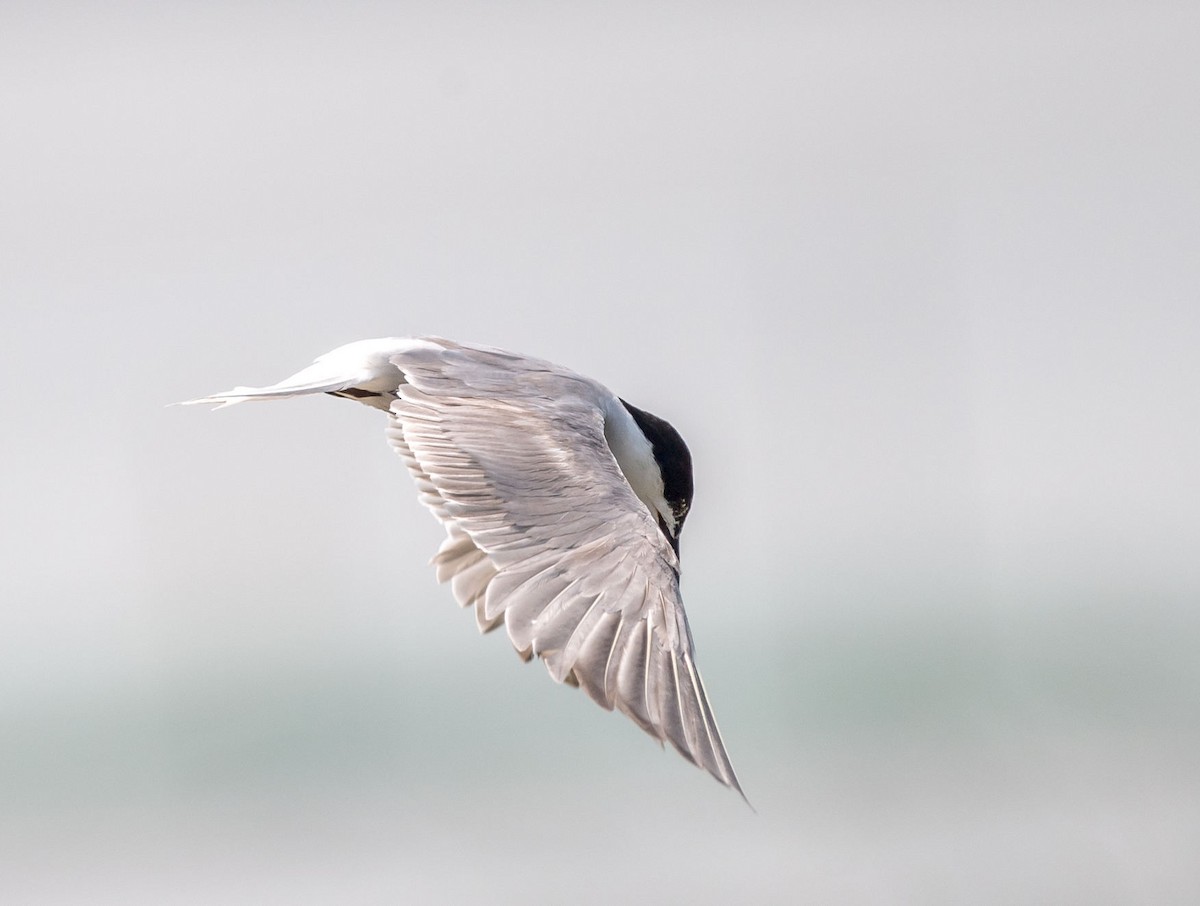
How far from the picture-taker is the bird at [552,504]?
12.4 feet

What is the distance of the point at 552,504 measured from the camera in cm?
434

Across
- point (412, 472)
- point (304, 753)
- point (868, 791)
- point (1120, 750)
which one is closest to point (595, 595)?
point (412, 472)

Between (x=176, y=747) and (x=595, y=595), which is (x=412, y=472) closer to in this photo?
(x=595, y=595)

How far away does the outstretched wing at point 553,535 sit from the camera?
3.75 m

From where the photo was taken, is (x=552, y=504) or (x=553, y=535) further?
(x=552, y=504)

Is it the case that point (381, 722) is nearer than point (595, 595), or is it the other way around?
point (595, 595)

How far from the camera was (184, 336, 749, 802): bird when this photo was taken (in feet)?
12.4

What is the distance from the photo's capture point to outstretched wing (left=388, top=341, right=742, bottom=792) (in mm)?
3754

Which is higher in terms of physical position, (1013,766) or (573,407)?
(573,407)

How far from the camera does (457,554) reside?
16.2ft

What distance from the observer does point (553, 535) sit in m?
4.19

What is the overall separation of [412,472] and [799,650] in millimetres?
25303

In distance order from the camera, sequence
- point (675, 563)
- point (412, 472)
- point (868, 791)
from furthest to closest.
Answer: point (868, 791) → point (412, 472) → point (675, 563)

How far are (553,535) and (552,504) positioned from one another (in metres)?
0.16
